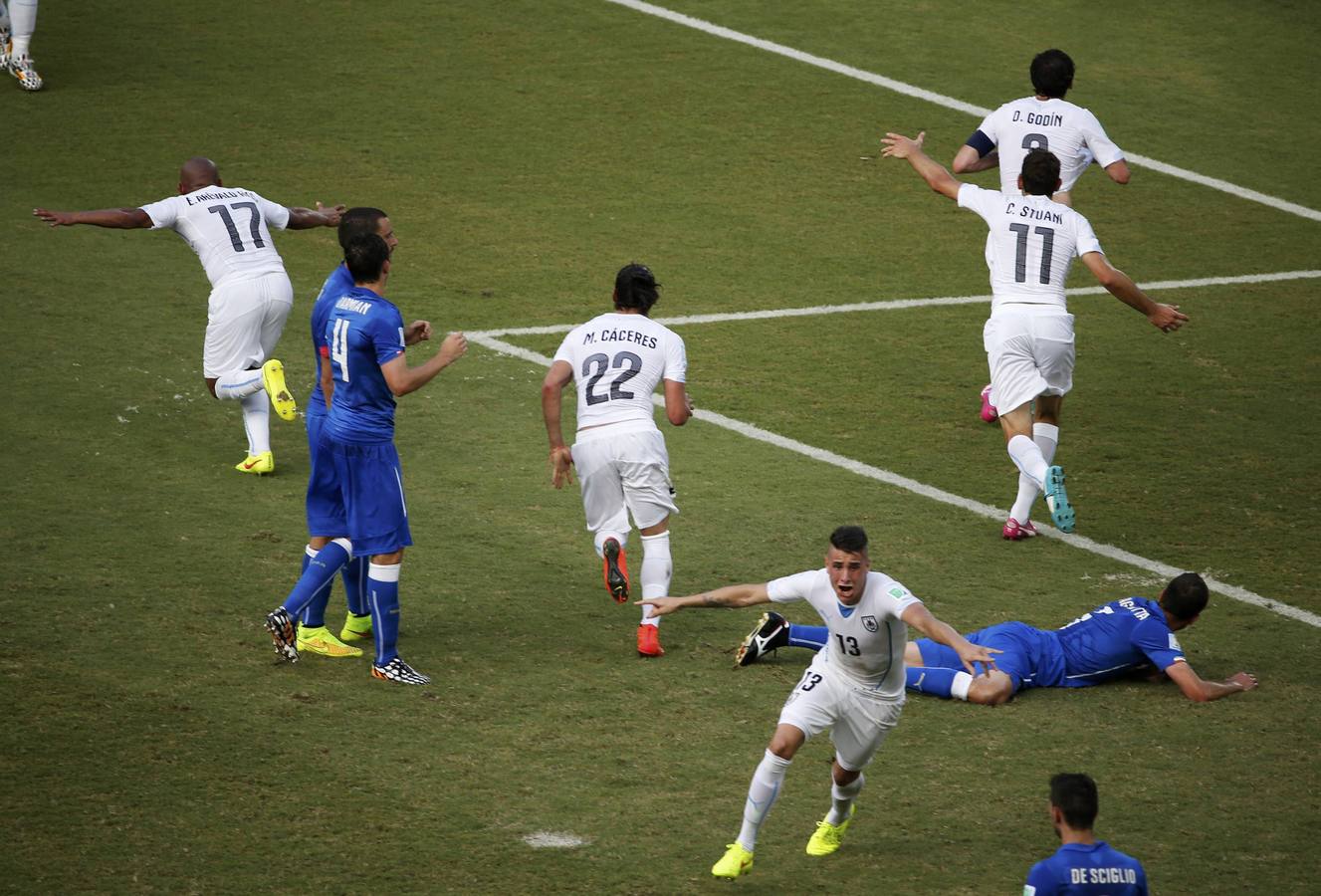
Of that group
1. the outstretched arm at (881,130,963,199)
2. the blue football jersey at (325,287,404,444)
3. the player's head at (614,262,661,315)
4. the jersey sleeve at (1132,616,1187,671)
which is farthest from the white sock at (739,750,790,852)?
the outstretched arm at (881,130,963,199)

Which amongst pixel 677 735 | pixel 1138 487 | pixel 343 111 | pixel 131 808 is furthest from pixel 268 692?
pixel 343 111

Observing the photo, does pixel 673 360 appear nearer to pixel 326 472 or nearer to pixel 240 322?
pixel 326 472

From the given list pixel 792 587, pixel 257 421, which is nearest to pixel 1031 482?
pixel 792 587

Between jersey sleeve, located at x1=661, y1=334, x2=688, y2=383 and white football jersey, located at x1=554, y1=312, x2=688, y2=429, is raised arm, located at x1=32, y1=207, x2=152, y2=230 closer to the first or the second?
white football jersey, located at x1=554, y1=312, x2=688, y2=429

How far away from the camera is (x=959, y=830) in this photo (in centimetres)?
730

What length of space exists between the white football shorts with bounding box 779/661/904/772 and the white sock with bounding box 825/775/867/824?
0.23ft

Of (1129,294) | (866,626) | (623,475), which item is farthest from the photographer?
(1129,294)

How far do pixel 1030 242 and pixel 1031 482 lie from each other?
1.53 m

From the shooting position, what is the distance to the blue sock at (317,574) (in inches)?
338

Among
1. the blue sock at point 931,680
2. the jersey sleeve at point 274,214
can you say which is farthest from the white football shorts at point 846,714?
the jersey sleeve at point 274,214

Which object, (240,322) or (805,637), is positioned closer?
(805,637)

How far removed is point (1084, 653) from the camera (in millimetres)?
8703

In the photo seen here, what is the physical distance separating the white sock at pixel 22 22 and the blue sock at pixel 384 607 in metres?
12.4

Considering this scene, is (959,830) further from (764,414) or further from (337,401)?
(764,414)
